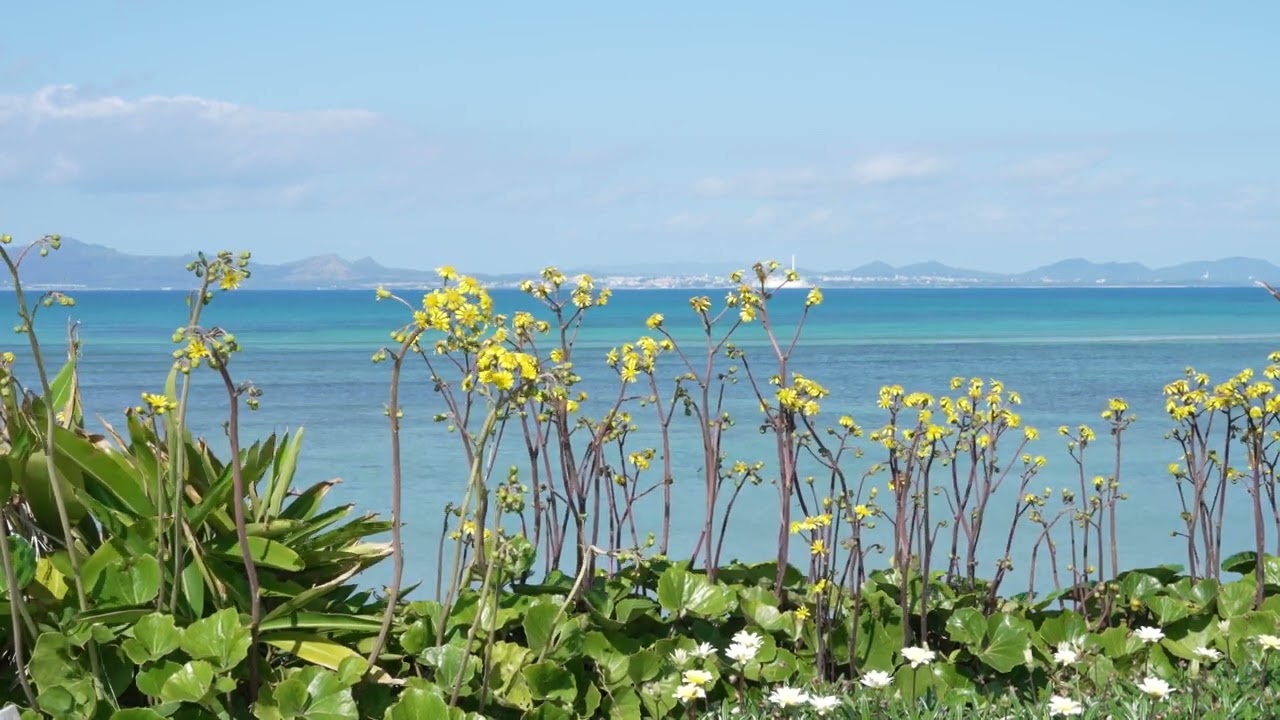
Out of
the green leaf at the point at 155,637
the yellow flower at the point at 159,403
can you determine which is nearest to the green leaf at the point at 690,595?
the green leaf at the point at 155,637

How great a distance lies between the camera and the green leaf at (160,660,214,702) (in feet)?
8.20

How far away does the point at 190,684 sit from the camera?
2.51 metres

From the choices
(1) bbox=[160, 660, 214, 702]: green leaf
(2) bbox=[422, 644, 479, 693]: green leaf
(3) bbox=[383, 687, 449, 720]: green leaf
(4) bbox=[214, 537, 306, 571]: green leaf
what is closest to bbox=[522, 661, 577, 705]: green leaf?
(2) bbox=[422, 644, 479, 693]: green leaf

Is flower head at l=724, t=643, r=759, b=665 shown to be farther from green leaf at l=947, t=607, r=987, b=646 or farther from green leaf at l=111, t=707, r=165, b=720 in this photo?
green leaf at l=111, t=707, r=165, b=720

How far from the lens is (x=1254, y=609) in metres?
3.57

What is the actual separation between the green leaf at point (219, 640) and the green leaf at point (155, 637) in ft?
0.08

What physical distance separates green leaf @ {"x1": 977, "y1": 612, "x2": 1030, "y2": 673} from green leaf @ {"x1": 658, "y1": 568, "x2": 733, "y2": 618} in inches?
28.3

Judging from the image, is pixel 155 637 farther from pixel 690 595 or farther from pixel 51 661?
pixel 690 595

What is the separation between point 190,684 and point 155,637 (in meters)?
0.13

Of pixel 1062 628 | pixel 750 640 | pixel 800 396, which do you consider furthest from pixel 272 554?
pixel 1062 628

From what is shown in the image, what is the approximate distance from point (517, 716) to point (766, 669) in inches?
25.8

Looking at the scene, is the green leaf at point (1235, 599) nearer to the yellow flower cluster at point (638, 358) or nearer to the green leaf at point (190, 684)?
the yellow flower cluster at point (638, 358)

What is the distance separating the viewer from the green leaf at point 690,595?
10.0 ft

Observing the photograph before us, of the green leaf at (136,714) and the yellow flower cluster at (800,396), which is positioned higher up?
the yellow flower cluster at (800,396)
